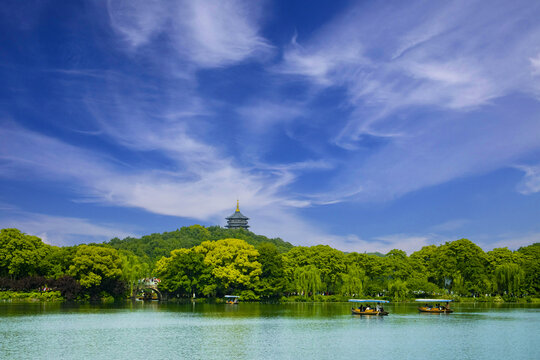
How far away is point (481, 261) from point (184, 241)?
83.7m

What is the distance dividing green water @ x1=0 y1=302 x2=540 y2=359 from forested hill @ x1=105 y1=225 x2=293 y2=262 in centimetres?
8476

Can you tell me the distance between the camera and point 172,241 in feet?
487

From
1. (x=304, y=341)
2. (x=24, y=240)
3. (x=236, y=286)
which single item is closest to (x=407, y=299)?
(x=236, y=286)

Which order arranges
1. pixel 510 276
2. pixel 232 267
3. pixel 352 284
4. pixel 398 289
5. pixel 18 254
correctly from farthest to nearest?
pixel 232 267 → pixel 398 289 → pixel 352 284 → pixel 510 276 → pixel 18 254

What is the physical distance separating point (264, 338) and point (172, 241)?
11468 centimetres

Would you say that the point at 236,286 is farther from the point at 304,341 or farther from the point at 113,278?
the point at 304,341

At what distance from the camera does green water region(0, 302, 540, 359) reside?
101ft

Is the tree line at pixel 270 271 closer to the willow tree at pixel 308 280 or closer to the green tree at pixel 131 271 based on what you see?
the green tree at pixel 131 271

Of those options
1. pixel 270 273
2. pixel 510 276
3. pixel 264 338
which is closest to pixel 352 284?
pixel 270 273

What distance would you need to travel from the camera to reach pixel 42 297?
8450cm

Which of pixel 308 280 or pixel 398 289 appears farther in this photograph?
pixel 308 280

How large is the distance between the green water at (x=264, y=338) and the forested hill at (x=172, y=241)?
8476 cm

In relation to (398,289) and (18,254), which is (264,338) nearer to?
(398,289)

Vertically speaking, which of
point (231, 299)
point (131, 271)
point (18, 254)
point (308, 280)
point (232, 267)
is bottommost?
point (231, 299)
